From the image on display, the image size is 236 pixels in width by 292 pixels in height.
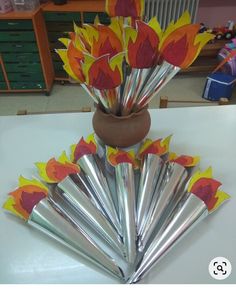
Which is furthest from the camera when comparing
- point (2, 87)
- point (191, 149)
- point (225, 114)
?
point (2, 87)

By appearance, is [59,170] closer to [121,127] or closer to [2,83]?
[121,127]

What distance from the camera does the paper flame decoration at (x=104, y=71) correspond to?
22.0 inches

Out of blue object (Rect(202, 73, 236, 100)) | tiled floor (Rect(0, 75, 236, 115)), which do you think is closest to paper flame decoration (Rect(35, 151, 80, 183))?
tiled floor (Rect(0, 75, 236, 115))

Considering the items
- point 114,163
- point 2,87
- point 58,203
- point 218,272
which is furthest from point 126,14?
point 2,87

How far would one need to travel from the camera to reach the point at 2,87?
7.90ft

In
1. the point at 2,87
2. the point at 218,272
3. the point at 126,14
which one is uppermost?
the point at 126,14

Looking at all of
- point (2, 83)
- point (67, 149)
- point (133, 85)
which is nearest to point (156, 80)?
point (133, 85)

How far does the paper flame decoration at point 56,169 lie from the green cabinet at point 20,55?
1.70 meters

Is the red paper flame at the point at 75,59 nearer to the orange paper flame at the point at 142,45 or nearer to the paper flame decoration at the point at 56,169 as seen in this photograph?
the orange paper flame at the point at 142,45

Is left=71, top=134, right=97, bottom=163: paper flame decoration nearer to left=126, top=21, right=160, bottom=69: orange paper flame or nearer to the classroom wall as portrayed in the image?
left=126, top=21, right=160, bottom=69: orange paper flame

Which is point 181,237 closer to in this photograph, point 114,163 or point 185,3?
point 114,163

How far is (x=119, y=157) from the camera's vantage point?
0.77 meters

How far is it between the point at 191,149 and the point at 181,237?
0.35 m

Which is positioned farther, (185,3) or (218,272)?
(185,3)
